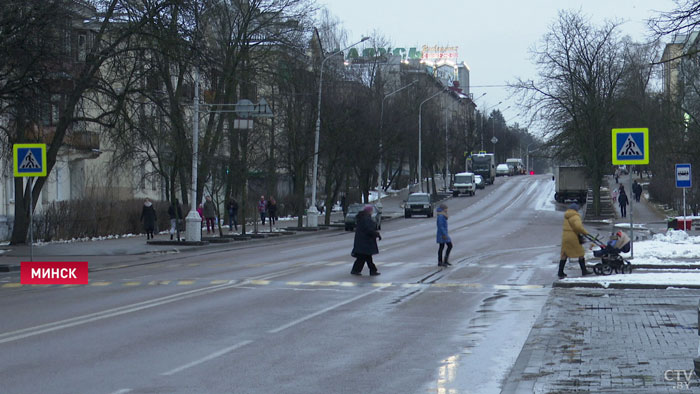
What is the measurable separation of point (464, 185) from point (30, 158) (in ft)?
248

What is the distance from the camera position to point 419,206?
68500 millimetres

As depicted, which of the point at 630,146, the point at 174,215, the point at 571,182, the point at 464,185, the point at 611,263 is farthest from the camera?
the point at 464,185

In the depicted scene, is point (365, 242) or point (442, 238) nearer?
point (365, 242)

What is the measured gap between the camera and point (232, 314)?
46.3ft

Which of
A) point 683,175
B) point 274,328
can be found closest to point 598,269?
point 274,328

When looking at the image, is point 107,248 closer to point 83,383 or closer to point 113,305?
point 113,305

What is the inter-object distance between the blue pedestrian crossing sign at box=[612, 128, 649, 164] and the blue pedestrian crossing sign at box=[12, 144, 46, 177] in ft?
47.9

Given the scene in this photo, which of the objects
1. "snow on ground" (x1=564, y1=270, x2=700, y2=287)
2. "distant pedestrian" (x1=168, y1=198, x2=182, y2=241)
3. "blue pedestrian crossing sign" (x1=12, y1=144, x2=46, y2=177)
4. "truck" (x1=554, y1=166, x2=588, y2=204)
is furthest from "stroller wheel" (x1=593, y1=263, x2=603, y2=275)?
"truck" (x1=554, y1=166, x2=588, y2=204)

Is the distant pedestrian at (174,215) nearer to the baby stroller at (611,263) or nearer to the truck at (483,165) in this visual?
the baby stroller at (611,263)

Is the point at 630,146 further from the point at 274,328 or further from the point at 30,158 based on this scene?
the point at 30,158

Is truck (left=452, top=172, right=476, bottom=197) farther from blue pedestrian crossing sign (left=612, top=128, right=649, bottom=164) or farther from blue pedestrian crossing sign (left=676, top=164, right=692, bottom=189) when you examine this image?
blue pedestrian crossing sign (left=612, top=128, right=649, bottom=164)

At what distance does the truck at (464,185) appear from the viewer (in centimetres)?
9753

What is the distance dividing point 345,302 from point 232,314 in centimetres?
253

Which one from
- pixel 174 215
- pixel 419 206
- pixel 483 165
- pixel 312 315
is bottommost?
pixel 312 315
